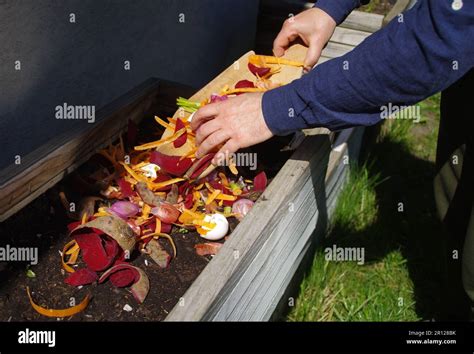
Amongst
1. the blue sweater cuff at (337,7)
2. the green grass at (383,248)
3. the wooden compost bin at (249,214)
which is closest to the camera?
the wooden compost bin at (249,214)

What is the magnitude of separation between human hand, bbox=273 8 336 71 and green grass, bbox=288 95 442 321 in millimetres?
1031

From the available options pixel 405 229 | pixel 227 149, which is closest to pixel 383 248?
pixel 405 229

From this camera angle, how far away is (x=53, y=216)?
6.93 ft

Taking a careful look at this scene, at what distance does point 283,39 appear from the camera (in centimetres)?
246

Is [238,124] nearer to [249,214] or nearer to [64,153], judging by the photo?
[249,214]

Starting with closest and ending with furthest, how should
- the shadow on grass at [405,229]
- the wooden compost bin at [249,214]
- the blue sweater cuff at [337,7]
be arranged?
the wooden compost bin at [249,214] → the blue sweater cuff at [337,7] → the shadow on grass at [405,229]

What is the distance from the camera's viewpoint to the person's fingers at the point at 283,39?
7.96 feet

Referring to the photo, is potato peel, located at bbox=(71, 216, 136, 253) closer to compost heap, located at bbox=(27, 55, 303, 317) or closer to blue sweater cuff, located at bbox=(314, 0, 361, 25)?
compost heap, located at bbox=(27, 55, 303, 317)

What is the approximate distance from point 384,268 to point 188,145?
1443 mm

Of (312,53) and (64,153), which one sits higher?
(312,53)

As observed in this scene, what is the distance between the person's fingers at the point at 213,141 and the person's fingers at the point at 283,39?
76 centimetres

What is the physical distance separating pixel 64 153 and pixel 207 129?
1.86 ft

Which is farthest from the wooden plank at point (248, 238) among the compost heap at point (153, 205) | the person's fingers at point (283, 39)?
the person's fingers at point (283, 39)

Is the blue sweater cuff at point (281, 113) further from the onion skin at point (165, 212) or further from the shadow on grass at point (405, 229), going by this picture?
the shadow on grass at point (405, 229)
